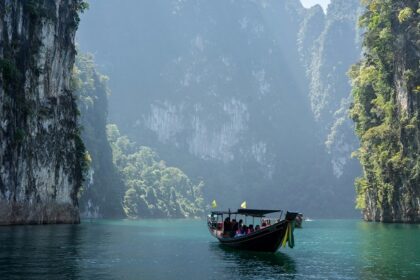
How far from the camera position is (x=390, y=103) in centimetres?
8081

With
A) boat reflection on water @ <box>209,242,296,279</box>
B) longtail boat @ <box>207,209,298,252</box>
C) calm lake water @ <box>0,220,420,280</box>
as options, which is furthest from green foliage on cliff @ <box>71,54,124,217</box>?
boat reflection on water @ <box>209,242,296,279</box>

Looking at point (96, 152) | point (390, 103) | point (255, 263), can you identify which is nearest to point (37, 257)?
point (255, 263)

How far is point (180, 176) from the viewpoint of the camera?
652 ft

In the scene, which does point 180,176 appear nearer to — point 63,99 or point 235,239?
point 63,99

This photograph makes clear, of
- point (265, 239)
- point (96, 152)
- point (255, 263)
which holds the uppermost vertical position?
point (96, 152)

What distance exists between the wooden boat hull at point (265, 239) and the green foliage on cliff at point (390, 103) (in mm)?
41825

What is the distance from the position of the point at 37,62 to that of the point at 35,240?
30.5 m

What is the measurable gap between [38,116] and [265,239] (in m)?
38.1

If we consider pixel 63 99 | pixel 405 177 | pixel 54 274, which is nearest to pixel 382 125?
pixel 405 177

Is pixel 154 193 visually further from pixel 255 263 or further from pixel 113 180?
pixel 255 263

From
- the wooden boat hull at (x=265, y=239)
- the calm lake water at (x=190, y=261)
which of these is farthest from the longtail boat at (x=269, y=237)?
the calm lake water at (x=190, y=261)

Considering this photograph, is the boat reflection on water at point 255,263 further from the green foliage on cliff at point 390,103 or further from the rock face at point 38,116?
the green foliage on cliff at point 390,103

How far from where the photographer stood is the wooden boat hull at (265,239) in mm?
35156

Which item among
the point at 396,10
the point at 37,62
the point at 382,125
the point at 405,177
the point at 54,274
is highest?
the point at 396,10
